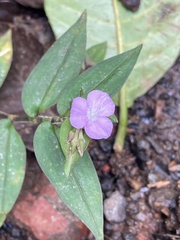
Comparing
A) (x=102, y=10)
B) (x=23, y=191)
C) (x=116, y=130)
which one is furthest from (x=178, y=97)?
(x=23, y=191)

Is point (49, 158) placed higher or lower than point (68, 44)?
lower

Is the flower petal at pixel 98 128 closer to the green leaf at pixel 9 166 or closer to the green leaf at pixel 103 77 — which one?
the green leaf at pixel 103 77

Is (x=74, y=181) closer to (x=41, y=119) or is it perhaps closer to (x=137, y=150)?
(x=41, y=119)

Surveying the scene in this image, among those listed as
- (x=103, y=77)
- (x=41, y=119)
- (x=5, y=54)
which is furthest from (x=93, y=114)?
(x=5, y=54)

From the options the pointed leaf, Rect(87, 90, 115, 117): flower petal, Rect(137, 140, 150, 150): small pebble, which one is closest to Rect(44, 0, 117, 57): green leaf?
the pointed leaf

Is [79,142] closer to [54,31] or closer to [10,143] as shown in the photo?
[10,143]

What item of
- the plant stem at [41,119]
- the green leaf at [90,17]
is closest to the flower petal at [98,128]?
the plant stem at [41,119]
